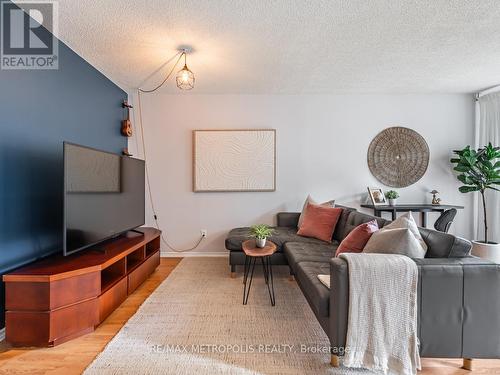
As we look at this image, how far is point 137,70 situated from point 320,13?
2196 mm

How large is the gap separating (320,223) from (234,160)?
1.55 meters

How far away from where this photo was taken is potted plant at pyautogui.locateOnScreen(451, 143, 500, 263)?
3.13m

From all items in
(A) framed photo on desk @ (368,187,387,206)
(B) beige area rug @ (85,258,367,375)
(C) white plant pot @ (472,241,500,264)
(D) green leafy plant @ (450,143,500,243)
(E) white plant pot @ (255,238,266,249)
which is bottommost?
(B) beige area rug @ (85,258,367,375)

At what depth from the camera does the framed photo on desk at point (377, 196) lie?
355 centimetres

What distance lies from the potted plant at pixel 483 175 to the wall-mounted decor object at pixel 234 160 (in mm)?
2620

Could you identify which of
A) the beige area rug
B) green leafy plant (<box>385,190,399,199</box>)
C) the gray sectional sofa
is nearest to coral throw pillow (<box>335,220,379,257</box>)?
the gray sectional sofa

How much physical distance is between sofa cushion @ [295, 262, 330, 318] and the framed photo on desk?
6.36 ft

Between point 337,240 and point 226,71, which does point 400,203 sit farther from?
point 226,71

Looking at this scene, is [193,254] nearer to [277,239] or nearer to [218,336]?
[277,239]

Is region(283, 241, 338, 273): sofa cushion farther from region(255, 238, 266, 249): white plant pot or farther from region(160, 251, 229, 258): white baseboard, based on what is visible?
region(160, 251, 229, 258): white baseboard

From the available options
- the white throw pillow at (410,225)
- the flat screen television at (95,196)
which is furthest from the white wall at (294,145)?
the white throw pillow at (410,225)

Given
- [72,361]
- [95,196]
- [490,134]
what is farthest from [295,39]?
[490,134]

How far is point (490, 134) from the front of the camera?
11.5 ft

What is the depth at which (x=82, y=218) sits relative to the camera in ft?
6.53
